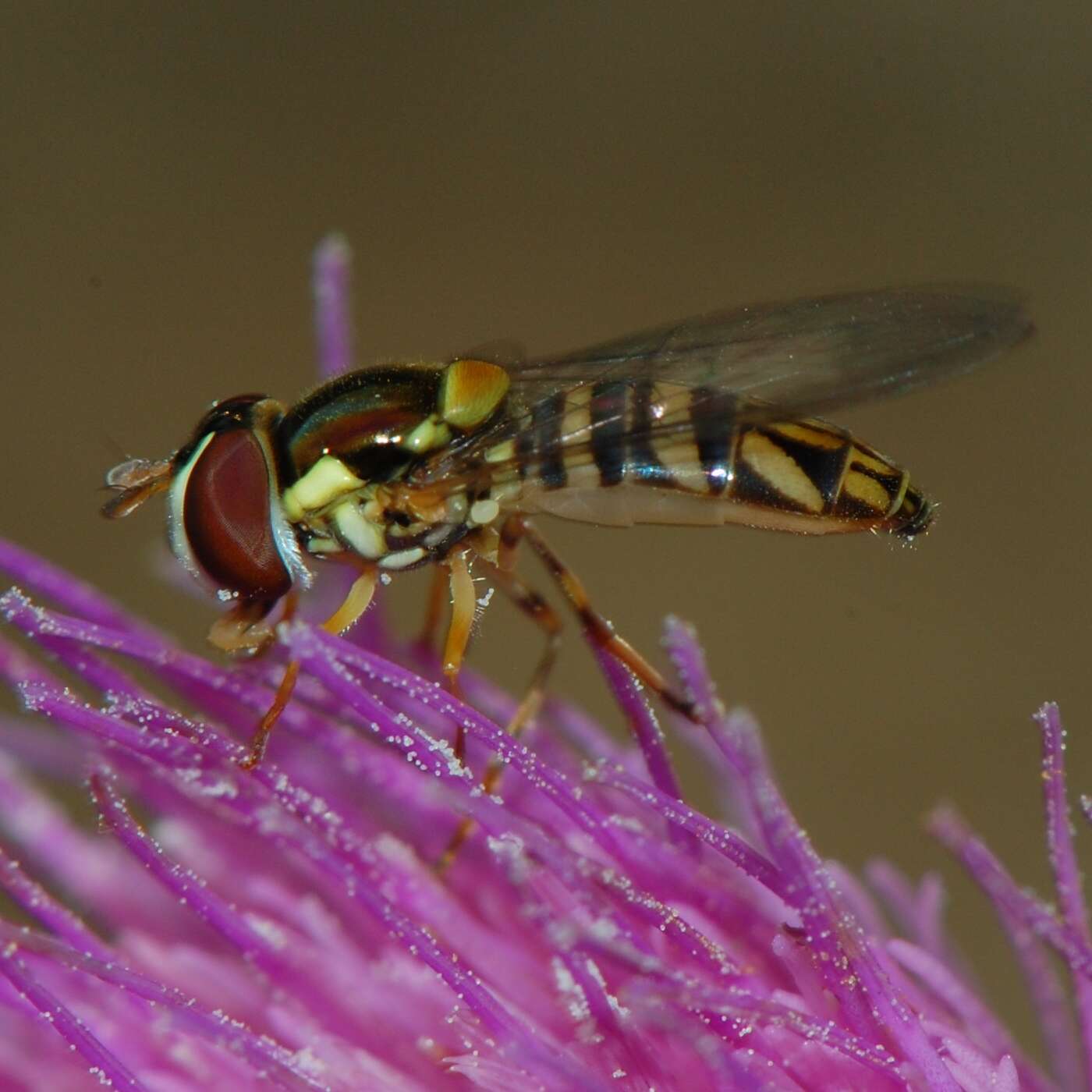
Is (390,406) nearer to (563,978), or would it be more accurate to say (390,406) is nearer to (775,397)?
(775,397)

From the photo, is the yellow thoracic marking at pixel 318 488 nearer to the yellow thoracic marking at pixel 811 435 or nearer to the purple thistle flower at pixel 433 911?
the purple thistle flower at pixel 433 911

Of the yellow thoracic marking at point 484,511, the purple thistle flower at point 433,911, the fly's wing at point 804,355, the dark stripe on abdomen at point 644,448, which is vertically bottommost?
the purple thistle flower at point 433,911

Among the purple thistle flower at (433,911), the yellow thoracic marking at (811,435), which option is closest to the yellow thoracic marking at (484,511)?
the purple thistle flower at (433,911)

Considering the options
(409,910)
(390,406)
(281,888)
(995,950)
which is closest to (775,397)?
(390,406)

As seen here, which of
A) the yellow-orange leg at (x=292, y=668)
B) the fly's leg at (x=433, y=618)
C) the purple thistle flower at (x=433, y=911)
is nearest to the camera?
the purple thistle flower at (x=433, y=911)

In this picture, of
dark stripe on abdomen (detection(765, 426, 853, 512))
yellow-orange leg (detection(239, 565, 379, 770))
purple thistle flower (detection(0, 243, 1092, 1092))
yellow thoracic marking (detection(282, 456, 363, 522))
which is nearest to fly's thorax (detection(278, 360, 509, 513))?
yellow thoracic marking (detection(282, 456, 363, 522))
